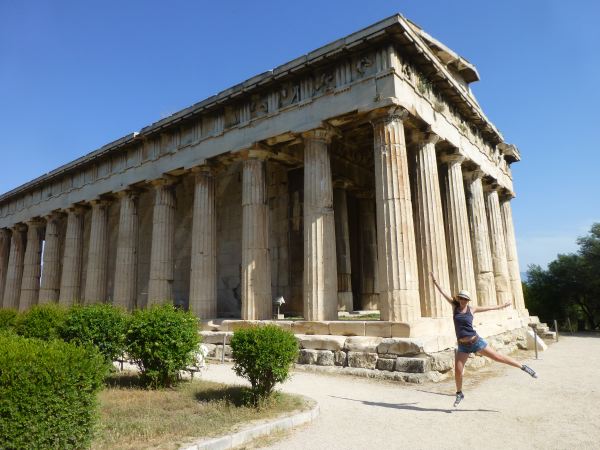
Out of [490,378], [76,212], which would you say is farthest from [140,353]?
[76,212]

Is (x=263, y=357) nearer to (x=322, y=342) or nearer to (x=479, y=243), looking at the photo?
(x=322, y=342)

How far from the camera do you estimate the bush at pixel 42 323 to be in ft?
37.6

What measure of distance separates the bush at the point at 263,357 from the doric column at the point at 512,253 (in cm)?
1692

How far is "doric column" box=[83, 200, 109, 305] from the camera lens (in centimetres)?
2139

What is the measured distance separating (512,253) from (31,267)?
28294mm

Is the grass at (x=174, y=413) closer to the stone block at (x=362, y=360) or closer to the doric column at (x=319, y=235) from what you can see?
the stone block at (x=362, y=360)

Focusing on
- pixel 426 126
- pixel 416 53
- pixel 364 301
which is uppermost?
pixel 416 53

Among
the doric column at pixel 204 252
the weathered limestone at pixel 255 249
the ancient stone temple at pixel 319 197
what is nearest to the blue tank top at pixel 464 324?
the ancient stone temple at pixel 319 197

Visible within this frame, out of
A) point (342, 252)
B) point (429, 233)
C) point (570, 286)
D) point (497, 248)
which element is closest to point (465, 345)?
point (429, 233)

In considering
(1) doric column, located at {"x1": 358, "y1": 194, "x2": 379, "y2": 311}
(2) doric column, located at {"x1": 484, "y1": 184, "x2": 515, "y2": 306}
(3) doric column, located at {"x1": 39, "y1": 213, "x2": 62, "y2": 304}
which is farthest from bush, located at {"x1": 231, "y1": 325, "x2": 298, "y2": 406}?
(3) doric column, located at {"x1": 39, "y1": 213, "x2": 62, "y2": 304}

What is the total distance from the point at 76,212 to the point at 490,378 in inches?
865

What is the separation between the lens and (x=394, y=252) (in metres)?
11.6

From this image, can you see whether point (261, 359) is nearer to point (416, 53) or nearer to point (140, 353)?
point (140, 353)

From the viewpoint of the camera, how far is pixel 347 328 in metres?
11.7
